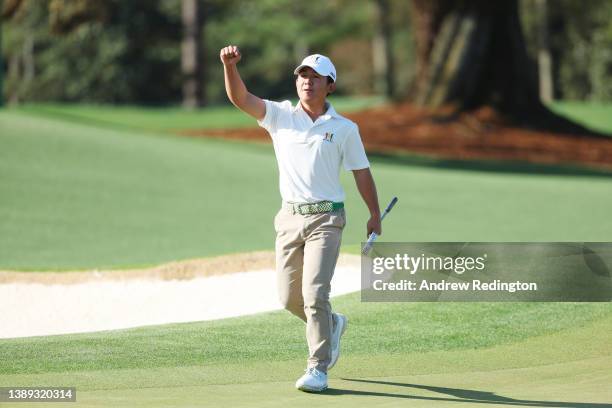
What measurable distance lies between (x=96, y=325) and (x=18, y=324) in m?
0.77

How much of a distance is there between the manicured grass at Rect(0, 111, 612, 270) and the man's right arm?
665 cm

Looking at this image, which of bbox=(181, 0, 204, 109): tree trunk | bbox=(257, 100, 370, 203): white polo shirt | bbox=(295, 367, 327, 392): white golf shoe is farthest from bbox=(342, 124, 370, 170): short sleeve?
bbox=(181, 0, 204, 109): tree trunk

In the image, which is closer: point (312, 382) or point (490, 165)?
point (312, 382)

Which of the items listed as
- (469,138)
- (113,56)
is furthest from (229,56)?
(113,56)

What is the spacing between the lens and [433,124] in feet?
96.0

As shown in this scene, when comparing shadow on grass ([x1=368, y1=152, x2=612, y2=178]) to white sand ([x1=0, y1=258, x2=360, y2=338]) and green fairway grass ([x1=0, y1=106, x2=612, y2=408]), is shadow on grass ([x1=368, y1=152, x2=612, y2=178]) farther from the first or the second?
white sand ([x1=0, y1=258, x2=360, y2=338])

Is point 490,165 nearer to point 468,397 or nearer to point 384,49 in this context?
point 468,397

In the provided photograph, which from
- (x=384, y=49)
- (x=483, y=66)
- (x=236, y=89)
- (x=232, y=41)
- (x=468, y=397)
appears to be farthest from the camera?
(x=232, y=41)

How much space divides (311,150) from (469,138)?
68.7 feet

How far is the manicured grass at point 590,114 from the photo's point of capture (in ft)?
114

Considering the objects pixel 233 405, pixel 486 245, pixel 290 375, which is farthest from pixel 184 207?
pixel 233 405

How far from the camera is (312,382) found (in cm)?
778

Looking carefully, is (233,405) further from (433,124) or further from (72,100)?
(72,100)

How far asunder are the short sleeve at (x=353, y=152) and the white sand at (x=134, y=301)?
4.15 metres
